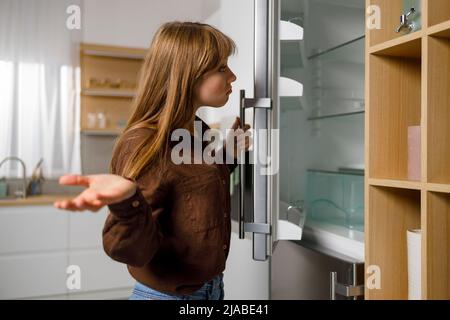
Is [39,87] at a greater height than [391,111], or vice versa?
[39,87]

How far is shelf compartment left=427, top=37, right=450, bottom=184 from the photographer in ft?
1.65

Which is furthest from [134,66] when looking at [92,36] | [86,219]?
[86,219]

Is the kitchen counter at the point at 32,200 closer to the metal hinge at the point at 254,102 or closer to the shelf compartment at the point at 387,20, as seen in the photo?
the metal hinge at the point at 254,102

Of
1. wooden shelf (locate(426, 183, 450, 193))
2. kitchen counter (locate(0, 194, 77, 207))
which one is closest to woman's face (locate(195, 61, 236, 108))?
wooden shelf (locate(426, 183, 450, 193))

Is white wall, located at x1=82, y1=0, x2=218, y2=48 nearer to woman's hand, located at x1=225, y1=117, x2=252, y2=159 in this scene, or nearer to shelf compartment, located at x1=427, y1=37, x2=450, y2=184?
woman's hand, located at x1=225, y1=117, x2=252, y2=159

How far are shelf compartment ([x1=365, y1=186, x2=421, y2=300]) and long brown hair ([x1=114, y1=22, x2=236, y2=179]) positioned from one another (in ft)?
1.13

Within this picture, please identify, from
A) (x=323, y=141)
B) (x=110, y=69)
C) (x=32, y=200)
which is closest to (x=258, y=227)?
(x=323, y=141)

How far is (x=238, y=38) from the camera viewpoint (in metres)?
0.71

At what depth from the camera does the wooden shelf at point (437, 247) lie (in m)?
0.51

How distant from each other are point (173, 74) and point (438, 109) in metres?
0.37

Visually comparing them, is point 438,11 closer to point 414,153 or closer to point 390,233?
point 414,153

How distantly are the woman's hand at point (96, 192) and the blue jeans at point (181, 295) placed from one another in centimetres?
22

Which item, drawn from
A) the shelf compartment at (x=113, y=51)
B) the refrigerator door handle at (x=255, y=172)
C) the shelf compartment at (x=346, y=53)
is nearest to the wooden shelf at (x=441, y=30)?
the refrigerator door handle at (x=255, y=172)

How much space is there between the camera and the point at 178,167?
51 centimetres
